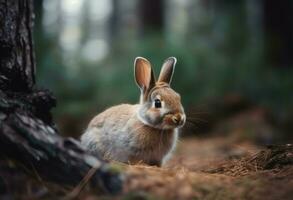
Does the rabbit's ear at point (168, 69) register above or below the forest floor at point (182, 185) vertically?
above

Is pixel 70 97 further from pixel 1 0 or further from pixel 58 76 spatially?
pixel 1 0

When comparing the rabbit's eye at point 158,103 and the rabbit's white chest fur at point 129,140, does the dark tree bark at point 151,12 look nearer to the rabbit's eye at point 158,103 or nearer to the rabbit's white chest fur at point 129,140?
→ the rabbit's white chest fur at point 129,140

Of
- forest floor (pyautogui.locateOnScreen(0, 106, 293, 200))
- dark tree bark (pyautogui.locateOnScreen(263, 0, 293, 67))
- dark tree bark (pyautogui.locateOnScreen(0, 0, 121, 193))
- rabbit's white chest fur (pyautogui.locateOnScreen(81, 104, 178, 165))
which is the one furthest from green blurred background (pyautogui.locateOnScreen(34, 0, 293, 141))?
forest floor (pyautogui.locateOnScreen(0, 106, 293, 200))

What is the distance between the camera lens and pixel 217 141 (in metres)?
10.2

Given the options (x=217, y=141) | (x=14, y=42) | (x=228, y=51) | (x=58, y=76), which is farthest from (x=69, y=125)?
(x=14, y=42)

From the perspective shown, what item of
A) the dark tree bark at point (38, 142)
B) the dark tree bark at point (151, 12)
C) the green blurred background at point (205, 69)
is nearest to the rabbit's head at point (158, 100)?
the dark tree bark at point (38, 142)

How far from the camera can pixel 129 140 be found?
583cm

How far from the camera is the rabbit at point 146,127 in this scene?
5.70m

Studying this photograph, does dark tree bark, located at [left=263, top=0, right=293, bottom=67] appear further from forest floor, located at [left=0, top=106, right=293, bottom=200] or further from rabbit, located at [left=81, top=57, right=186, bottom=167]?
forest floor, located at [left=0, top=106, right=293, bottom=200]

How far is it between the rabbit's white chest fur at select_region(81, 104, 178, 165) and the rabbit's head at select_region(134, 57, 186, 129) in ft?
0.36

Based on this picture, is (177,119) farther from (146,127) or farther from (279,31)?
(279,31)

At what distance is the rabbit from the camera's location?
5695 millimetres

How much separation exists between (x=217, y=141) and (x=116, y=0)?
24784 millimetres

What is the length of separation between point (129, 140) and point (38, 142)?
1.89 meters
